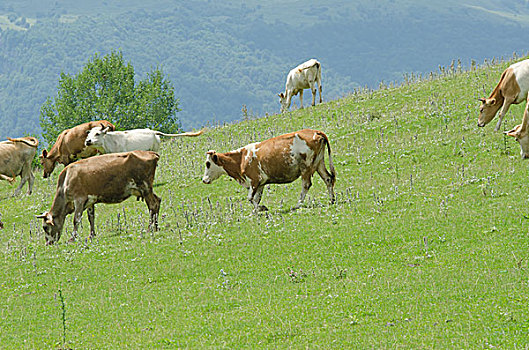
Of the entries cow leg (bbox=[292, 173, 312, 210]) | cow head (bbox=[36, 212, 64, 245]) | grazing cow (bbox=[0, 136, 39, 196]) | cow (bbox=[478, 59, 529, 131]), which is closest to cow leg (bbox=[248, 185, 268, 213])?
cow leg (bbox=[292, 173, 312, 210])

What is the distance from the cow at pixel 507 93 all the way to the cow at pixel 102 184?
12.6 meters

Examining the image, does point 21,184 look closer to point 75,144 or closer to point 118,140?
point 75,144

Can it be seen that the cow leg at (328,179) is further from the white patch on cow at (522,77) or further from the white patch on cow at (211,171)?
the white patch on cow at (522,77)

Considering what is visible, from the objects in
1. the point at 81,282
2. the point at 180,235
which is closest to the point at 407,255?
the point at 180,235

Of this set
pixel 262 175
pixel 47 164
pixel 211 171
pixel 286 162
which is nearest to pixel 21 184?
pixel 47 164

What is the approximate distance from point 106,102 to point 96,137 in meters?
41.7

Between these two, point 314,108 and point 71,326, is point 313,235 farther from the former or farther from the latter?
point 314,108

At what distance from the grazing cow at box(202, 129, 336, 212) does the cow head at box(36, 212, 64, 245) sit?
5565 mm

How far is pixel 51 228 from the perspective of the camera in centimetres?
2061

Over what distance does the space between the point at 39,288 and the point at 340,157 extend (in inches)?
578

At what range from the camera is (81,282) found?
15.6 meters

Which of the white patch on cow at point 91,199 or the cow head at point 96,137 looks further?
the cow head at point 96,137

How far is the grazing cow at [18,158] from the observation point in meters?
30.7

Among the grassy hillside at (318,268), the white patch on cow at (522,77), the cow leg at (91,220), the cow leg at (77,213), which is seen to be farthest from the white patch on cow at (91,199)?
the white patch on cow at (522,77)
